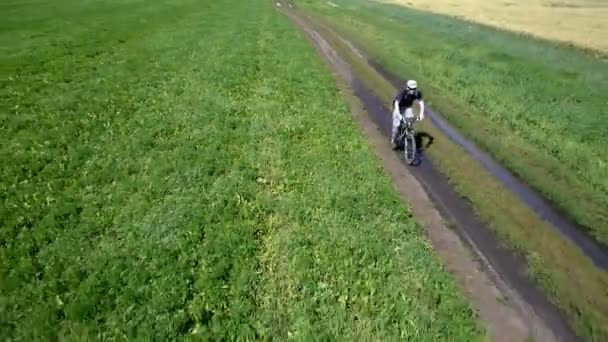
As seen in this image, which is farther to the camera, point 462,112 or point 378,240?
point 462,112

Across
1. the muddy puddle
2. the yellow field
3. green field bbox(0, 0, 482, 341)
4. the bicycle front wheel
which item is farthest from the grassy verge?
the yellow field

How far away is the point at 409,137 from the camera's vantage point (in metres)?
18.7

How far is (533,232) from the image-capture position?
1419 centimetres

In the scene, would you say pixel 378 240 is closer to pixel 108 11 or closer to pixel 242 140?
pixel 242 140

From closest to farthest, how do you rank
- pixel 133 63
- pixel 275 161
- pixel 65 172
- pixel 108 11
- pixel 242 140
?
pixel 65 172, pixel 275 161, pixel 242 140, pixel 133 63, pixel 108 11

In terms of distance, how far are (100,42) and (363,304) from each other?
35813 mm

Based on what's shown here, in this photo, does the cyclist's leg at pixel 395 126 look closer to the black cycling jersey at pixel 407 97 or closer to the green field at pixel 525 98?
the black cycling jersey at pixel 407 97

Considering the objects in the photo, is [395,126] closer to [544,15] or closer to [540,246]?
[540,246]

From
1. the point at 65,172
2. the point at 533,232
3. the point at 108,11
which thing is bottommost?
the point at 533,232

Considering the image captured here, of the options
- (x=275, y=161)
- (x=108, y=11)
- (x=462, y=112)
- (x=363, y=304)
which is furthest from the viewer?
(x=108, y=11)

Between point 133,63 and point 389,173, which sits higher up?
point 133,63

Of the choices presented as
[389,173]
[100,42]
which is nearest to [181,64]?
[100,42]

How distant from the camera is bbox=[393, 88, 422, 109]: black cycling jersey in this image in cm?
1812

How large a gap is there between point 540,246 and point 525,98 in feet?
58.4
